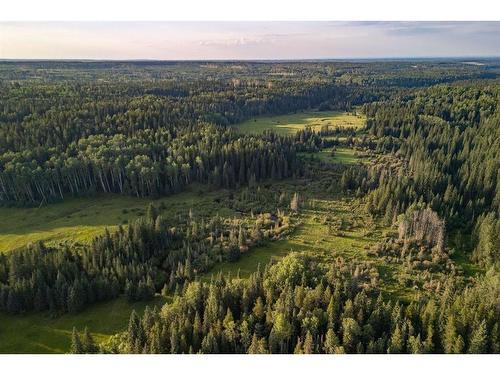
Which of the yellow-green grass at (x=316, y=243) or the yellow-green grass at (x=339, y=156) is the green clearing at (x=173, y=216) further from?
the yellow-green grass at (x=339, y=156)

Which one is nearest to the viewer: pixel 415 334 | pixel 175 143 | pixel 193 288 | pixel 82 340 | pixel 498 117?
pixel 415 334

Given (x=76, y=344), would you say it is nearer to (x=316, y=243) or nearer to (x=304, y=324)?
(x=304, y=324)

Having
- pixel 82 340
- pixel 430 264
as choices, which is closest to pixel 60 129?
pixel 82 340

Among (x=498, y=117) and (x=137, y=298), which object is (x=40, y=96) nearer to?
(x=137, y=298)

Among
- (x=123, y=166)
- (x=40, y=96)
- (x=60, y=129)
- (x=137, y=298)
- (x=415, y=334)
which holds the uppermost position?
(x=40, y=96)

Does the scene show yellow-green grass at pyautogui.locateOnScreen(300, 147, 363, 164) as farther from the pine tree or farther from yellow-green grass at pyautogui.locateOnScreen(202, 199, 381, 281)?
the pine tree

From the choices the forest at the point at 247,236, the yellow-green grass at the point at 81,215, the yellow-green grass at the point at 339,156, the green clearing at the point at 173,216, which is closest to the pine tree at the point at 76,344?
the forest at the point at 247,236

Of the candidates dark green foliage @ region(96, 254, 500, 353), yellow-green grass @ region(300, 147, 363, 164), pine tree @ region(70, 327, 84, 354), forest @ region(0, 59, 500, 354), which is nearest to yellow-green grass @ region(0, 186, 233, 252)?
forest @ region(0, 59, 500, 354)
